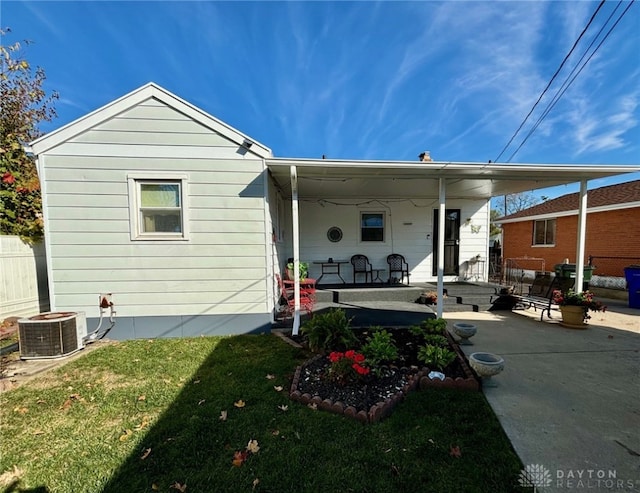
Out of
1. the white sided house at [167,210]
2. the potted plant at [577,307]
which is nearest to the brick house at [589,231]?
the potted plant at [577,307]

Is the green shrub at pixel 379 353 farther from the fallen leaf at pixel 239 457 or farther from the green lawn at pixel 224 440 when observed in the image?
the fallen leaf at pixel 239 457

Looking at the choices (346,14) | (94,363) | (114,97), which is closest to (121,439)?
(94,363)

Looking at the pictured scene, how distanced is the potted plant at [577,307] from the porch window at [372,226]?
413 cm

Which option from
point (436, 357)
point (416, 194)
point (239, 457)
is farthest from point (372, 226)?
point (239, 457)

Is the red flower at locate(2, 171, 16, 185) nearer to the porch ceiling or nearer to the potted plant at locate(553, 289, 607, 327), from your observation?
the porch ceiling

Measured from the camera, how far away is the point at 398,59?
6641 millimetres

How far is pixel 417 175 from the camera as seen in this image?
15.7 ft

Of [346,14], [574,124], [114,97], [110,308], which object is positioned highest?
[346,14]

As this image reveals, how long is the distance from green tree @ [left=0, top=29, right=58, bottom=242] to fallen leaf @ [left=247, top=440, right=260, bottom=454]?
632cm

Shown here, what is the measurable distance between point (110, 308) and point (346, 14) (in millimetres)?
7107

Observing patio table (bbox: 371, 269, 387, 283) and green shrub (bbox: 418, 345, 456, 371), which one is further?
patio table (bbox: 371, 269, 387, 283)

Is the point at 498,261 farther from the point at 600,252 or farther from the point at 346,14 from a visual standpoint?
the point at 346,14

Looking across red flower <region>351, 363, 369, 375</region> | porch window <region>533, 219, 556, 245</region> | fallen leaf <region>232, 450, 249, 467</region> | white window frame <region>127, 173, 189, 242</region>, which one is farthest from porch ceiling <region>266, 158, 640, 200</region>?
porch window <region>533, 219, 556, 245</region>

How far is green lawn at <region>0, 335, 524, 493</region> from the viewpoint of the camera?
1.72 metres
